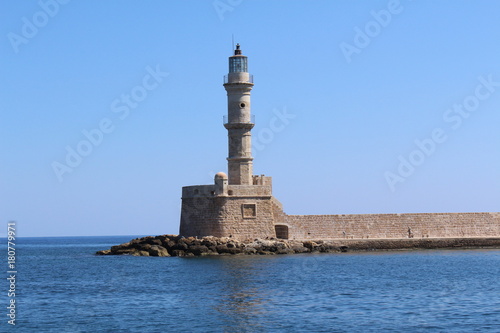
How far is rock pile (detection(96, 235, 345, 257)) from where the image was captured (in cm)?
3472

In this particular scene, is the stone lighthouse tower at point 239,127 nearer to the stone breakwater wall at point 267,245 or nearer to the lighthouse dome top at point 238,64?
the lighthouse dome top at point 238,64

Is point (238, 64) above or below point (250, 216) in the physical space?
above

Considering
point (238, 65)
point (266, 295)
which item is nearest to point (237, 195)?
point (238, 65)

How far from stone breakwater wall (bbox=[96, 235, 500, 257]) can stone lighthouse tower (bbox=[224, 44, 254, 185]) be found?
3440mm

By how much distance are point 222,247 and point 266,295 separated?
1217 centimetres

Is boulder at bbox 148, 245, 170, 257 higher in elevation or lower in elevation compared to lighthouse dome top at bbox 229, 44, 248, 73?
lower

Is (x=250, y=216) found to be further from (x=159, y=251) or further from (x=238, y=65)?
(x=238, y=65)

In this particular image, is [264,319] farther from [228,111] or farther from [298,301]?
[228,111]

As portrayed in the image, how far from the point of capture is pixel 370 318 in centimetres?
1866

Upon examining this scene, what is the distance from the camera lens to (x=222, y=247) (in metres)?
34.6

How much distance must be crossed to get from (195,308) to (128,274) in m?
9.40

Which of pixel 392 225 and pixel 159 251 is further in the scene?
pixel 392 225

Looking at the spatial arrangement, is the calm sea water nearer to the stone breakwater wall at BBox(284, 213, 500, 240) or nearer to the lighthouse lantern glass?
the stone breakwater wall at BBox(284, 213, 500, 240)

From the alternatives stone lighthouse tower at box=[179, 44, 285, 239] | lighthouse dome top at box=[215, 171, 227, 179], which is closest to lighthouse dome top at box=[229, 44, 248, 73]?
stone lighthouse tower at box=[179, 44, 285, 239]
